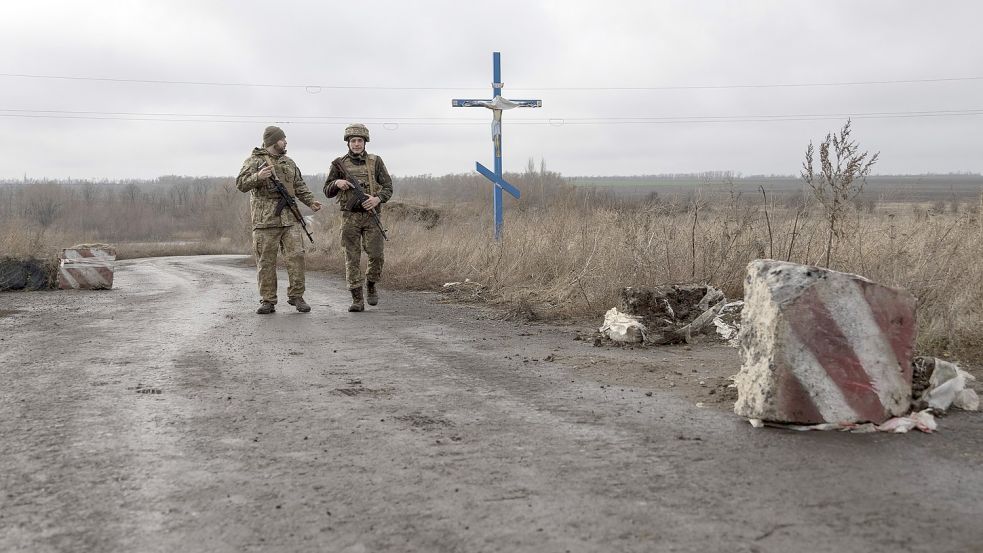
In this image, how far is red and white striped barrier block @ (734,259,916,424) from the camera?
13.5ft

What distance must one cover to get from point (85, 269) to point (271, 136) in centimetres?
611

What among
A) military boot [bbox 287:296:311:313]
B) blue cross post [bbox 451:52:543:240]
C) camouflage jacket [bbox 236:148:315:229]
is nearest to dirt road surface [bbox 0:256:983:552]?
military boot [bbox 287:296:311:313]

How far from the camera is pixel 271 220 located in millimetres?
9406

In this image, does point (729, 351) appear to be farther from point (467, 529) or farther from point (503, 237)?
point (503, 237)

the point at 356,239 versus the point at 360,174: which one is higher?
the point at 360,174

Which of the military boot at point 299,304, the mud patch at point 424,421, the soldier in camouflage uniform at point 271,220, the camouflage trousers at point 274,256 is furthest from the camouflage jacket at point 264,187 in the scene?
the mud patch at point 424,421

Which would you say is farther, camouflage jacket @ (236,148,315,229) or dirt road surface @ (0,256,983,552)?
camouflage jacket @ (236,148,315,229)

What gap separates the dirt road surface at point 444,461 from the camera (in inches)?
113

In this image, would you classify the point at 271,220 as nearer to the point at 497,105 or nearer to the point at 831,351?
the point at 831,351

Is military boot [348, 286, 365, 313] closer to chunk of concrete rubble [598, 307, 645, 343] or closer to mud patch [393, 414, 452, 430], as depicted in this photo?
chunk of concrete rubble [598, 307, 645, 343]

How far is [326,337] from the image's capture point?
24.6 feet

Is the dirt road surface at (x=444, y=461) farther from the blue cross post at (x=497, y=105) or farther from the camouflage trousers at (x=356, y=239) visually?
the blue cross post at (x=497, y=105)

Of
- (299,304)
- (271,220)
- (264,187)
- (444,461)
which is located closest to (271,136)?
(264,187)

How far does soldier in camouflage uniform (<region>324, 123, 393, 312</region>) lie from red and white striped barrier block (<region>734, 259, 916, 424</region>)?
20.2 ft
